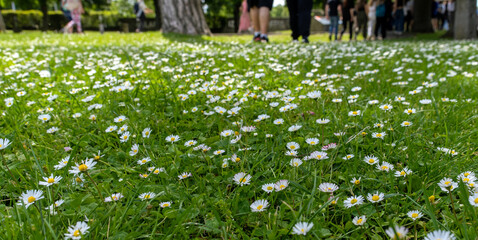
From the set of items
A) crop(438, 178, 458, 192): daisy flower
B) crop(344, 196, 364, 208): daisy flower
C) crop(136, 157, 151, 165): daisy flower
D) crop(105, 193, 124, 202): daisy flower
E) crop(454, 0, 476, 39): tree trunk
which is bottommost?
crop(105, 193, 124, 202): daisy flower

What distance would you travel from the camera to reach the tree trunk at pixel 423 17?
15586 millimetres

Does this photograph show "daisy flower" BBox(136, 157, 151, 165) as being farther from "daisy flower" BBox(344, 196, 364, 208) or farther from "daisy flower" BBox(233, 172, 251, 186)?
"daisy flower" BBox(344, 196, 364, 208)

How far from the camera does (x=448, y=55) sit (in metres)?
4.85

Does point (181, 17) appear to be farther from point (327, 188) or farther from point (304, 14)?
point (327, 188)

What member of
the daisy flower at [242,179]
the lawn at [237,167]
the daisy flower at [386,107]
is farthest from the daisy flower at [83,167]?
the daisy flower at [386,107]

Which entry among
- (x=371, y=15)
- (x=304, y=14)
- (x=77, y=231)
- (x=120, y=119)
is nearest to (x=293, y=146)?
(x=77, y=231)

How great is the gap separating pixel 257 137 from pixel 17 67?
348 cm

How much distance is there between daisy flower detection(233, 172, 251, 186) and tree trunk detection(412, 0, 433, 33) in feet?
56.3

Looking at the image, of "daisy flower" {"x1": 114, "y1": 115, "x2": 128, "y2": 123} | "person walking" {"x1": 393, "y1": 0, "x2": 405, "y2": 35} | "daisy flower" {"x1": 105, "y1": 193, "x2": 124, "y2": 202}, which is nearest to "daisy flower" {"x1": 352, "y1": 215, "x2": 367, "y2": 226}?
"daisy flower" {"x1": 105, "y1": 193, "x2": 124, "y2": 202}

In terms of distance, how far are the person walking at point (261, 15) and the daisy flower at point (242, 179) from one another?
5.96 metres

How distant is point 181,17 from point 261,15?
531 cm

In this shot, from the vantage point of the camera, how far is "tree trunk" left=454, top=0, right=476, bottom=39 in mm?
9266

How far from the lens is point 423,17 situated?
51.9 ft

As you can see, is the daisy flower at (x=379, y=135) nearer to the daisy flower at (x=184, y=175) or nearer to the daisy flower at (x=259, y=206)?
the daisy flower at (x=259, y=206)
